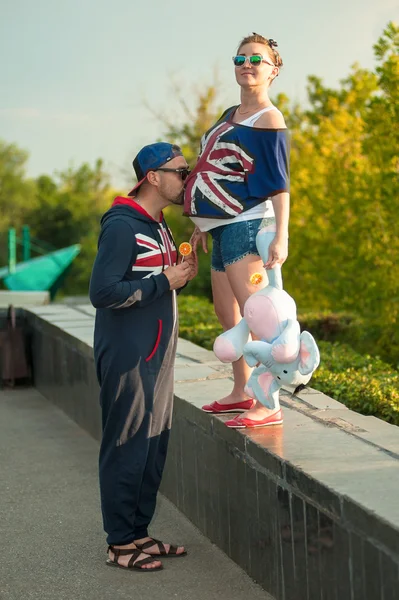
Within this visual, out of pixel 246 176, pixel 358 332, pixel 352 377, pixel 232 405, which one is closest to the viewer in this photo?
pixel 246 176

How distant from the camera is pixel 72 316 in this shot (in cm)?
939

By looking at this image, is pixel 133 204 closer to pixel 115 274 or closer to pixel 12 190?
pixel 115 274

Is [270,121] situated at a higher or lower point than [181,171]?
higher

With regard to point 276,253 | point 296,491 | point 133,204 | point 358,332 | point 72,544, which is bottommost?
point 72,544

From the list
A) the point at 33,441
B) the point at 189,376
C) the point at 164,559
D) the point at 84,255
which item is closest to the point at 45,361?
the point at 33,441

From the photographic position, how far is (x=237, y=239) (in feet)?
14.5

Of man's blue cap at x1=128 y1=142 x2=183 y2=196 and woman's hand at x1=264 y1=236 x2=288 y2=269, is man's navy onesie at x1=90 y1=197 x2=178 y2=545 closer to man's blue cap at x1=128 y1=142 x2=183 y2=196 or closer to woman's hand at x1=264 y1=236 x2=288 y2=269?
man's blue cap at x1=128 y1=142 x2=183 y2=196

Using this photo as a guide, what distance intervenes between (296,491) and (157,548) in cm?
111

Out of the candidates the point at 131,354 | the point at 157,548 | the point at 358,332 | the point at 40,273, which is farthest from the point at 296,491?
the point at 40,273

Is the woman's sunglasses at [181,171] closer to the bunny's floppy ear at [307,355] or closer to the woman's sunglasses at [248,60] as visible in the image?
the woman's sunglasses at [248,60]

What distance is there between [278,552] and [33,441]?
12.4 feet

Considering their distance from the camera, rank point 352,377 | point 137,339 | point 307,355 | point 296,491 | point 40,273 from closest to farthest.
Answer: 1. point 296,491
2. point 307,355
3. point 137,339
4. point 352,377
5. point 40,273

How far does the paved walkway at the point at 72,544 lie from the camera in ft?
13.8

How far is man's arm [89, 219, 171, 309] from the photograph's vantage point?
4.11 m
